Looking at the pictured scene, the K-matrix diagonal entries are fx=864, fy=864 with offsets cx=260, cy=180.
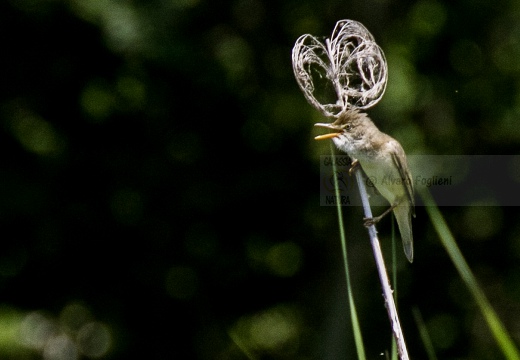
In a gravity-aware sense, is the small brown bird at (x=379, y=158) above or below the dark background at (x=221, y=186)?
below

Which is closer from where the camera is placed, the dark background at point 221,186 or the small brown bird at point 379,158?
the small brown bird at point 379,158

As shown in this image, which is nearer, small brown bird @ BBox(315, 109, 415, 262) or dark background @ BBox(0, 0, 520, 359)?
small brown bird @ BBox(315, 109, 415, 262)

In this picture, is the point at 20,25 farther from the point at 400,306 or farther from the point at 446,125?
the point at 400,306

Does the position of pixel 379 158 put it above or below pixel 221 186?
below

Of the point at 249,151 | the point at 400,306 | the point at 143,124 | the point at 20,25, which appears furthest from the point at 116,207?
the point at 400,306

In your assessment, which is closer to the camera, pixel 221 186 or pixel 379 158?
pixel 379 158
